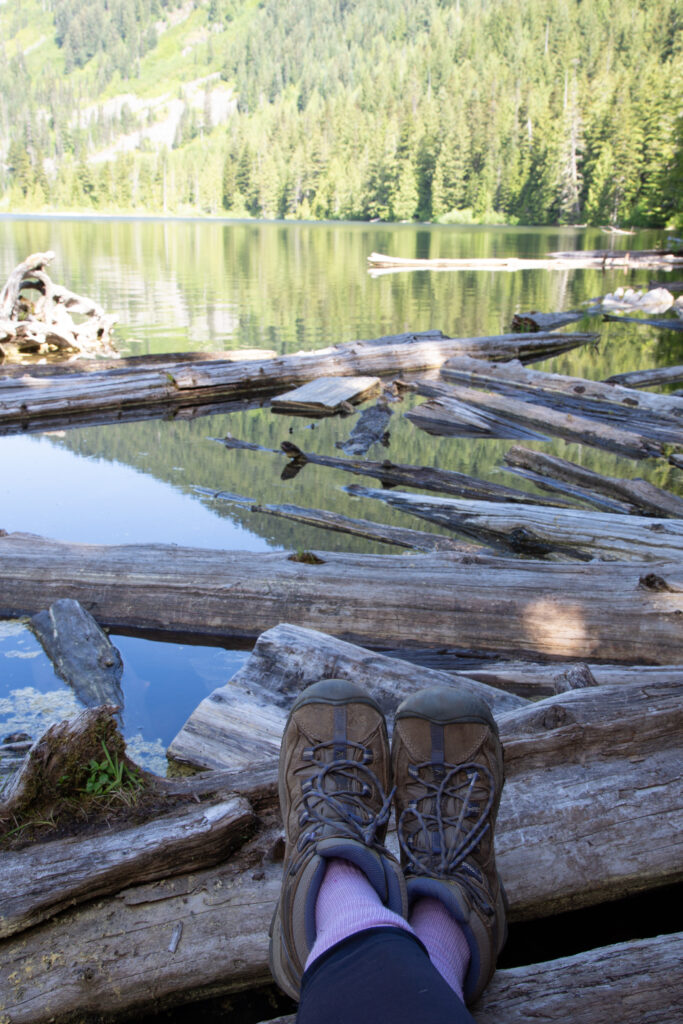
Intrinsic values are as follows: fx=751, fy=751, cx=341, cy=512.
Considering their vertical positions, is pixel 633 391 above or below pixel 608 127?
below

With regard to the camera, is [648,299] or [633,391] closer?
[633,391]

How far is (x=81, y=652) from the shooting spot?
13.4ft

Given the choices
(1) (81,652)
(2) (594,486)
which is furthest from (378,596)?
(2) (594,486)

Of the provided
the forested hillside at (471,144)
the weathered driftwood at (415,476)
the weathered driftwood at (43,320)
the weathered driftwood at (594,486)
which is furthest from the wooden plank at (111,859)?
the forested hillside at (471,144)

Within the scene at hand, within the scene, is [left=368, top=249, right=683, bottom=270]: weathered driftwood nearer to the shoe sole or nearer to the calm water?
the calm water

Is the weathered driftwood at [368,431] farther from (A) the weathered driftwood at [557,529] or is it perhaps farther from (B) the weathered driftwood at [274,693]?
(B) the weathered driftwood at [274,693]

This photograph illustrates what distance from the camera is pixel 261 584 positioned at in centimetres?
429

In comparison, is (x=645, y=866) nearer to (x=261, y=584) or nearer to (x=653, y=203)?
(x=261, y=584)

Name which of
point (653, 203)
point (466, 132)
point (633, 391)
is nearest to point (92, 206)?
point (466, 132)

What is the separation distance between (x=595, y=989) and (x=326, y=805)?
74 cm

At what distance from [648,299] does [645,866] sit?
2244 centimetres

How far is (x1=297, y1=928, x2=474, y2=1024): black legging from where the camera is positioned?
53.3 inches

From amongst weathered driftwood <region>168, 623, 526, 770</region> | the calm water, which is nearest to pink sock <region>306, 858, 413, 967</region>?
weathered driftwood <region>168, 623, 526, 770</region>

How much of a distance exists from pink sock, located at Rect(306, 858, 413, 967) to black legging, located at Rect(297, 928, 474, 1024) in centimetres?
3
